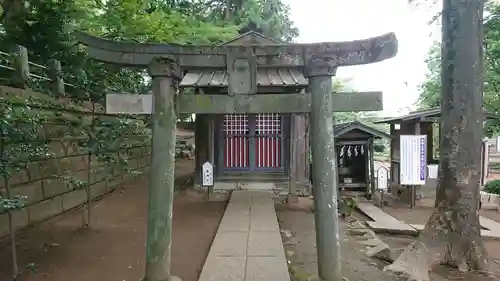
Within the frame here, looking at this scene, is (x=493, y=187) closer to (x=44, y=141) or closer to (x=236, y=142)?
(x=236, y=142)

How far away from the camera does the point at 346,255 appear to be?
6.12 metres

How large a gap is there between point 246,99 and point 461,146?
3629 mm

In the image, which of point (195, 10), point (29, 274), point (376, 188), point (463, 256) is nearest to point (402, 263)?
point (463, 256)

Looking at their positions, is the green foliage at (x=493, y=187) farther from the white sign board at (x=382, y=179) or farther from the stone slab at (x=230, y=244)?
the stone slab at (x=230, y=244)

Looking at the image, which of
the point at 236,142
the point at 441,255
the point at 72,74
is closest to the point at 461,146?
the point at 441,255

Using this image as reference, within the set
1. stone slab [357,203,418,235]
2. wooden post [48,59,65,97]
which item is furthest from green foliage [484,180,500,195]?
wooden post [48,59,65,97]

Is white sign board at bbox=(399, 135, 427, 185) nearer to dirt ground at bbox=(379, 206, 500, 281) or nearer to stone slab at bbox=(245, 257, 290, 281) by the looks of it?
dirt ground at bbox=(379, 206, 500, 281)

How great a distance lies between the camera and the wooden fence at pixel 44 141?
474 centimetres

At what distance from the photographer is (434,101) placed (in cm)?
1706

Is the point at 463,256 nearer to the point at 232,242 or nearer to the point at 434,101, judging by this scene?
the point at 232,242

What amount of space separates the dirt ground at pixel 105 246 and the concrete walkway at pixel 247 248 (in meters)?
Answer: 0.24

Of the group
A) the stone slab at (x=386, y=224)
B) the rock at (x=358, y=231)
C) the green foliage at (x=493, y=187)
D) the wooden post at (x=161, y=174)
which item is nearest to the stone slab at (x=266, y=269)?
the wooden post at (x=161, y=174)

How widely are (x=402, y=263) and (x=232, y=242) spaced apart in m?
2.59

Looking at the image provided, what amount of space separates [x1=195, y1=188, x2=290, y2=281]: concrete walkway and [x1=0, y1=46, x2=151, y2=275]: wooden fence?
2.32 m
